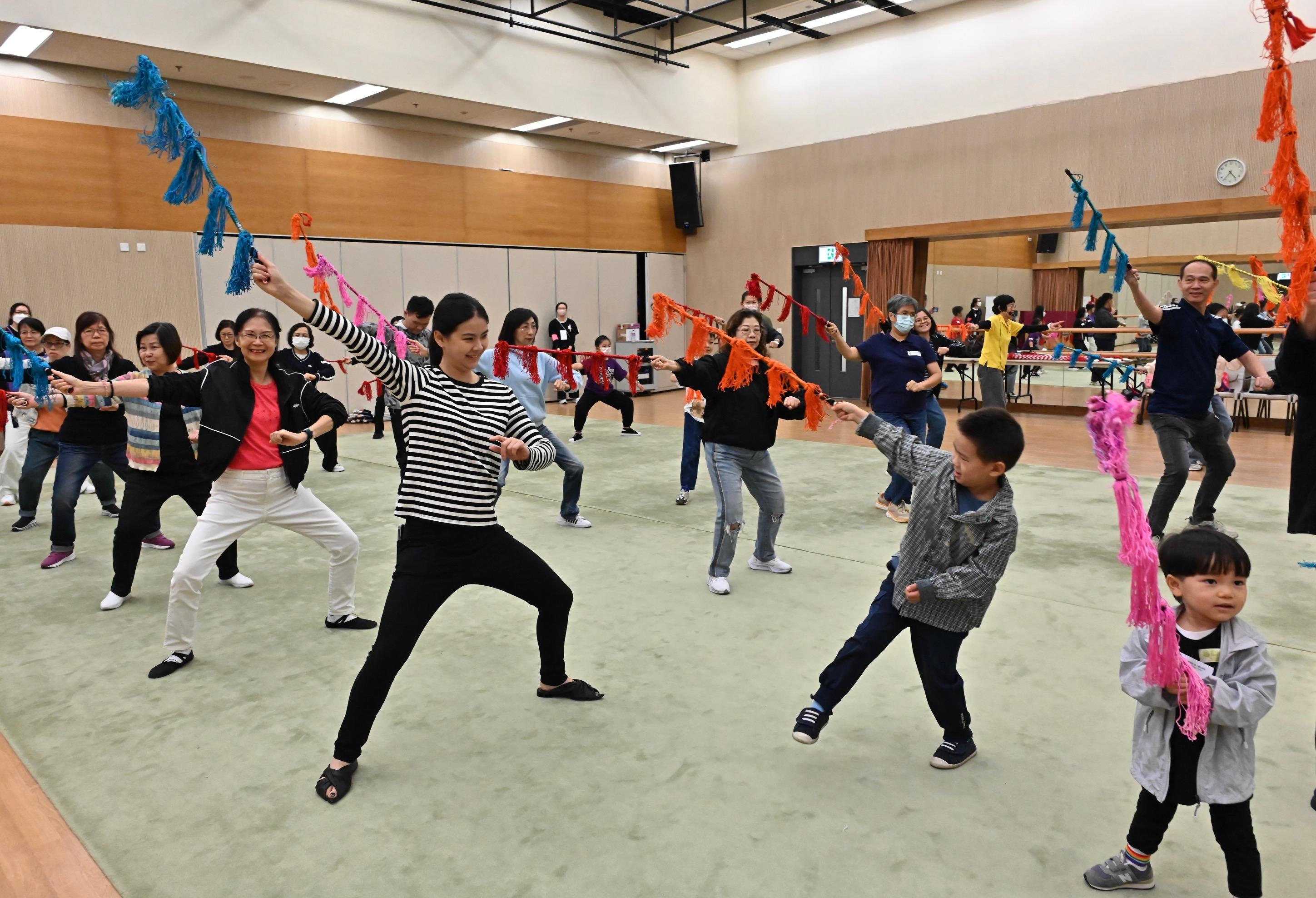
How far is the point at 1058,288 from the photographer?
21.1 metres

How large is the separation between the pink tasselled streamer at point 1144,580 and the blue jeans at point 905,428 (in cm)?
406

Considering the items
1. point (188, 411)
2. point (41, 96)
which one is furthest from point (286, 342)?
point (188, 411)

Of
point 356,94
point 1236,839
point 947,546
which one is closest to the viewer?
point 1236,839

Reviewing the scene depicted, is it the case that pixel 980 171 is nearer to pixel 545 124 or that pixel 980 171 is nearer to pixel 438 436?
pixel 545 124

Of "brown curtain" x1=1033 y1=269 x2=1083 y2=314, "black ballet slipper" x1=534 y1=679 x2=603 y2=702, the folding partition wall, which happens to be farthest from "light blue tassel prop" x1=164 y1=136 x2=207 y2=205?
"brown curtain" x1=1033 y1=269 x2=1083 y2=314

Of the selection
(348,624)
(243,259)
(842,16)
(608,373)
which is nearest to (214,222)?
(243,259)

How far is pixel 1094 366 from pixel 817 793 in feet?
38.2

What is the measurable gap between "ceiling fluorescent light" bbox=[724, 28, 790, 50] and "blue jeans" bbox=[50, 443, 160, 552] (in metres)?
11.6

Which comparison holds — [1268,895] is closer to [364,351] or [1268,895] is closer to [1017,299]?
[364,351]

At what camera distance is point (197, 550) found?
3.52 metres

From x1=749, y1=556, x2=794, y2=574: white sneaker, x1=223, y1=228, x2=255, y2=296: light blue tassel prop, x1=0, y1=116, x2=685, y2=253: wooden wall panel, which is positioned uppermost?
x1=0, y1=116, x2=685, y2=253: wooden wall panel

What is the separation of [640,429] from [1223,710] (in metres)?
9.59

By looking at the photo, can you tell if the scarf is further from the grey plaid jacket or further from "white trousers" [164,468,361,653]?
the grey plaid jacket

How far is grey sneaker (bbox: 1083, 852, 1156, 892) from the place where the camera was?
2.14 meters
